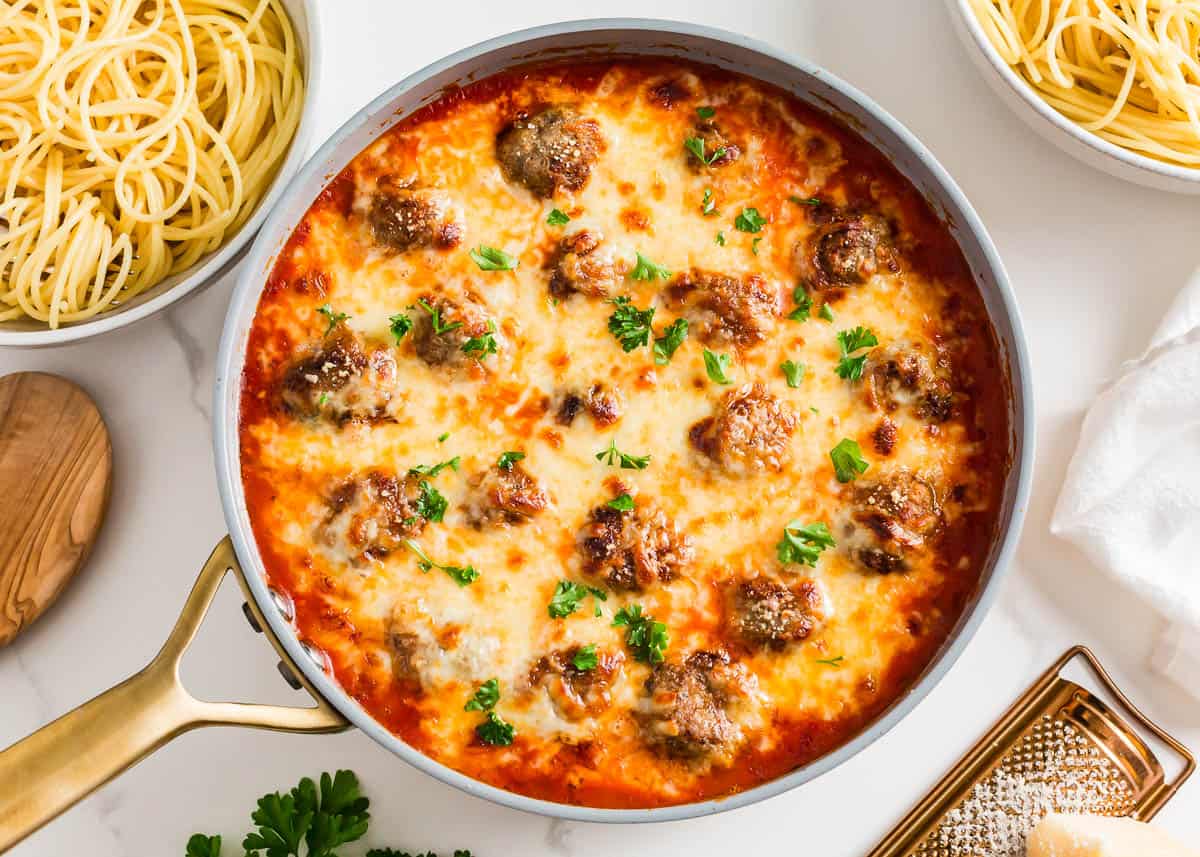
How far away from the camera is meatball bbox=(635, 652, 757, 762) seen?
3561 millimetres

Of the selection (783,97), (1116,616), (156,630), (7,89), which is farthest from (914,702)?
(7,89)

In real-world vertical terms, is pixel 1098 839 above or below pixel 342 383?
below

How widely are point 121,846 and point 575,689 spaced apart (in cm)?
186

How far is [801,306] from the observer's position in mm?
3715

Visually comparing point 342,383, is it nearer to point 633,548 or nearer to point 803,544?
point 633,548

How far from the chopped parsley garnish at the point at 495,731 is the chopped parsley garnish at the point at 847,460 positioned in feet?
4.06

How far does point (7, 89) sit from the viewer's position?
4090mm

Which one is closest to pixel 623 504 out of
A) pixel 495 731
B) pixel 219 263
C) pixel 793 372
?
pixel 793 372

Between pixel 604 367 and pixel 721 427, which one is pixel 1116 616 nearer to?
pixel 721 427

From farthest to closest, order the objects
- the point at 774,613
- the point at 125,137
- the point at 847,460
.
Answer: the point at 125,137
the point at 847,460
the point at 774,613

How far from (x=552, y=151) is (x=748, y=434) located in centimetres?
103

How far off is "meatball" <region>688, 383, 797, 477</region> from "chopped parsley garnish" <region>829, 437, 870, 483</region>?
14 centimetres

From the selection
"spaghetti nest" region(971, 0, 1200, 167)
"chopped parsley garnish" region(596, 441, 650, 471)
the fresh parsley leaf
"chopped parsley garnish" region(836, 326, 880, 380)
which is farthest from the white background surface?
"chopped parsley garnish" region(596, 441, 650, 471)

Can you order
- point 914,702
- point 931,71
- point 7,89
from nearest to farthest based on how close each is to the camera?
point 914,702
point 7,89
point 931,71
